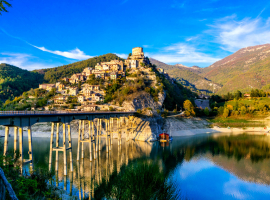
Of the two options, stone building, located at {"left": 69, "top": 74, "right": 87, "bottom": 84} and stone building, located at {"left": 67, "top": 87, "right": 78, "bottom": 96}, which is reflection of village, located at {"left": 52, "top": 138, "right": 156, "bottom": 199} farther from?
stone building, located at {"left": 69, "top": 74, "right": 87, "bottom": 84}

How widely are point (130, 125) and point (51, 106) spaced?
32602 mm

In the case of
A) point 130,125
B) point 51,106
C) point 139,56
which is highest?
point 139,56

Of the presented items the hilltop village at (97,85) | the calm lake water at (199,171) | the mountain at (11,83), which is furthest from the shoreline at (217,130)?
the mountain at (11,83)

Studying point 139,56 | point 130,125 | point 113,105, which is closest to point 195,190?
point 130,125

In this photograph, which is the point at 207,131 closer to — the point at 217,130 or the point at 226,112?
the point at 217,130

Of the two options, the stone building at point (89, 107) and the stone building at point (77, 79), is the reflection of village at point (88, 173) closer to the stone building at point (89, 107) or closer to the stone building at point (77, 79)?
the stone building at point (89, 107)

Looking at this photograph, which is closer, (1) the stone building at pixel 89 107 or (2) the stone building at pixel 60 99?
(1) the stone building at pixel 89 107

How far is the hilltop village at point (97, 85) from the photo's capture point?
72.7m

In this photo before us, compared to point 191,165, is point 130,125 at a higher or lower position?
higher

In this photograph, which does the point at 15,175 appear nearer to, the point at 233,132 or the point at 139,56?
the point at 233,132

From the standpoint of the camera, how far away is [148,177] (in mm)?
16312

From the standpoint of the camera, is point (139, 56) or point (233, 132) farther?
point (139, 56)

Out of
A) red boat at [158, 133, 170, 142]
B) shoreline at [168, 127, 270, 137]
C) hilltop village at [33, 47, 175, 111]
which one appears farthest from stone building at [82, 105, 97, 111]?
shoreline at [168, 127, 270, 137]

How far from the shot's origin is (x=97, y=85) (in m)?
88.3
